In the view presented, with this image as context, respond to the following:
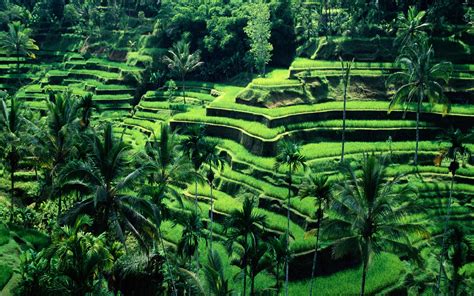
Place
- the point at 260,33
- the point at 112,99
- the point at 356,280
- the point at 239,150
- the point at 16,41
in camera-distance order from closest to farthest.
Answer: the point at 356,280 < the point at 239,150 < the point at 260,33 < the point at 112,99 < the point at 16,41

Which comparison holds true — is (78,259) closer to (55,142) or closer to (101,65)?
(55,142)

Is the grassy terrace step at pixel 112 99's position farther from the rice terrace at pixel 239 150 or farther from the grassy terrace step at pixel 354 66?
the grassy terrace step at pixel 354 66

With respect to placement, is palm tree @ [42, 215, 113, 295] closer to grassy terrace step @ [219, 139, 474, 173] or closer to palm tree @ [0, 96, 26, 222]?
palm tree @ [0, 96, 26, 222]

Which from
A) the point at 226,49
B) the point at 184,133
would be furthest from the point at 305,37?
the point at 184,133

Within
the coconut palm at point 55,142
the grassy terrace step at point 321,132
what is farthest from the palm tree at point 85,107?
the grassy terrace step at point 321,132

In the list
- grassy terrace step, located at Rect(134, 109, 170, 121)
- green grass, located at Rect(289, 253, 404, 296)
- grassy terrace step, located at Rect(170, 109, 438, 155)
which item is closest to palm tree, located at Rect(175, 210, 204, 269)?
green grass, located at Rect(289, 253, 404, 296)

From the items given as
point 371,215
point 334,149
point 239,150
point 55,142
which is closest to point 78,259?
point 371,215
